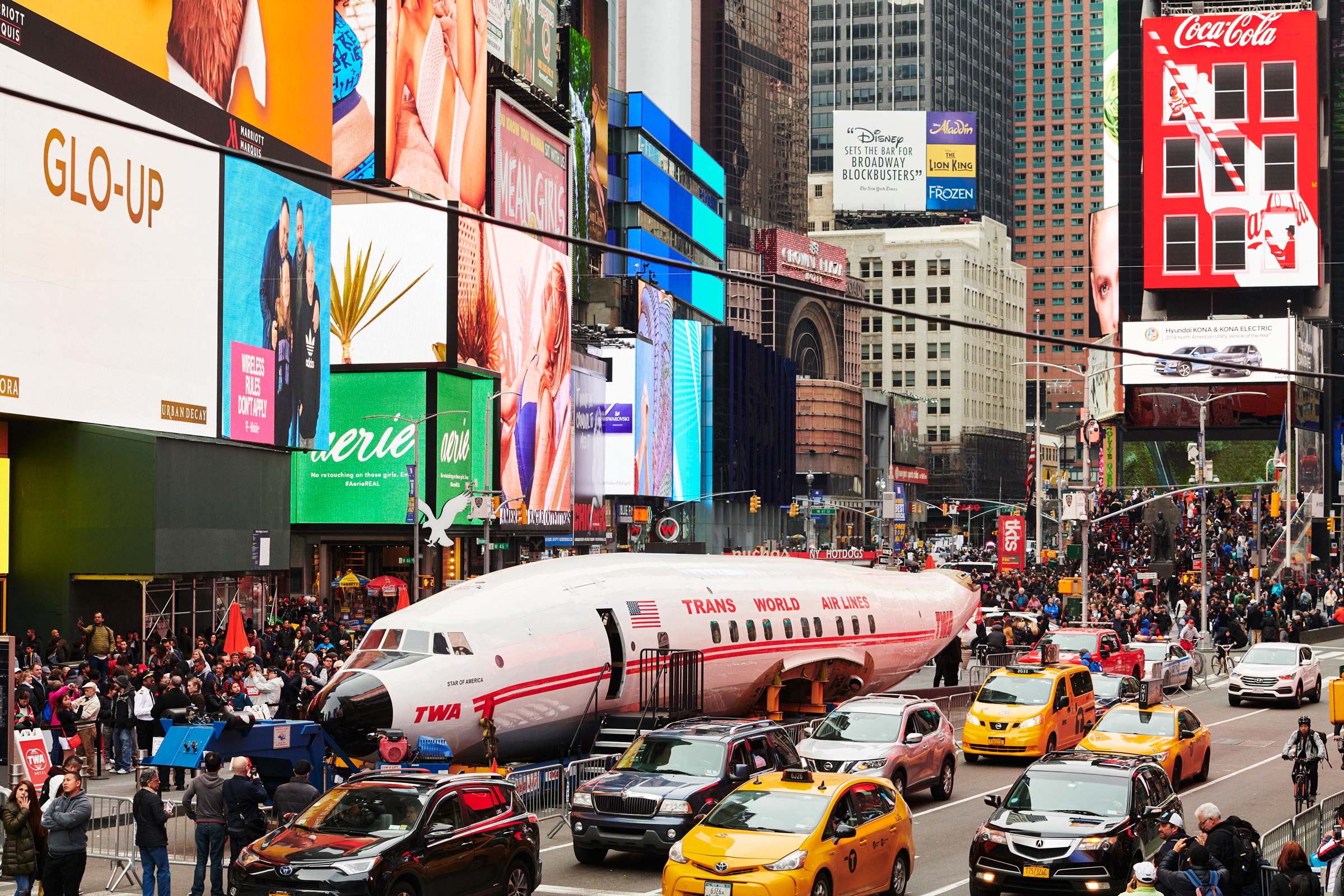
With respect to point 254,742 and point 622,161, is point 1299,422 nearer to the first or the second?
point 622,161

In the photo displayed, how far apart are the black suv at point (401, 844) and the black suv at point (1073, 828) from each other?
5086 mm

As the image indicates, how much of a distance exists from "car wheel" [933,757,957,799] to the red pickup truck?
13.9 meters

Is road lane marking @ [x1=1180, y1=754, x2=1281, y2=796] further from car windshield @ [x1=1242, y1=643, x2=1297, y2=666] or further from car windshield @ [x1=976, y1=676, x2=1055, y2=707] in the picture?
car windshield @ [x1=1242, y1=643, x2=1297, y2=666]

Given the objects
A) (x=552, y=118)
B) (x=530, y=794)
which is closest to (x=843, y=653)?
(x=530, y=794)

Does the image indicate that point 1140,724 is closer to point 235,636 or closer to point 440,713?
point 440,713

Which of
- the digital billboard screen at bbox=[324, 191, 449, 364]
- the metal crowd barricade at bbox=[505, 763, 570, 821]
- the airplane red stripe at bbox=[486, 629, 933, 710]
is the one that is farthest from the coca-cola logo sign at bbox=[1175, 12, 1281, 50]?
the metal crowd barricade at bbox=[505, 763, 570, 821]

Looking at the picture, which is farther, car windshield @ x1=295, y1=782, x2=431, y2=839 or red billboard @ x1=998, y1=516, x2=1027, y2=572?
red billboard @ x1=998, y1=516, x2=1027, y2=572

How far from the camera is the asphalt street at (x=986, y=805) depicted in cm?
1894

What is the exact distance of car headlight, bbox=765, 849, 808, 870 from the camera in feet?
52.4

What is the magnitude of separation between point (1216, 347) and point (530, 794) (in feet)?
311

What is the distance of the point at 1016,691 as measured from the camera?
97.9ft

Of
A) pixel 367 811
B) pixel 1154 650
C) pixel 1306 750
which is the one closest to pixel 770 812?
pixel 367 811

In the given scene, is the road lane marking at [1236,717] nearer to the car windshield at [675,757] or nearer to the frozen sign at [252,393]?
the car windshield at [675,757]

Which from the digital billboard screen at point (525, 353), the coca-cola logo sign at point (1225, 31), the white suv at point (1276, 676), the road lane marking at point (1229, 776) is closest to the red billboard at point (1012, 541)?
the white suv at point (1276, 676)
